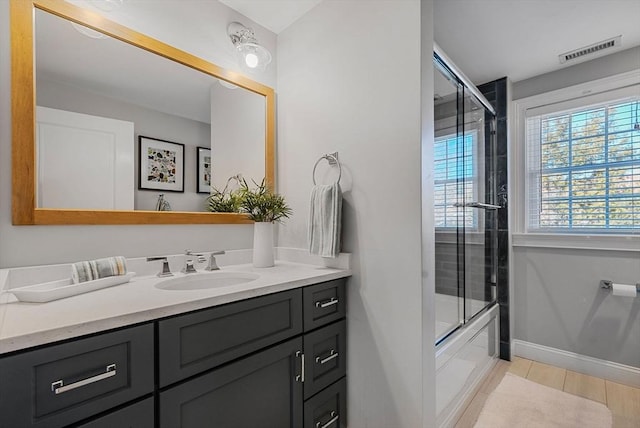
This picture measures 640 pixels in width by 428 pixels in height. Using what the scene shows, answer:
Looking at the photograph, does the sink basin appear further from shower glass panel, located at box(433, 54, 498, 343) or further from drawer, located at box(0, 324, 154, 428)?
shower glass panel, located at box(433, 54, 498, 343)

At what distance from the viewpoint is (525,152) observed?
2.52 m

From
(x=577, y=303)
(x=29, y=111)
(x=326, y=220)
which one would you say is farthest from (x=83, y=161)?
(x=577, y=303)

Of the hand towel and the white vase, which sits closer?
the hand towel

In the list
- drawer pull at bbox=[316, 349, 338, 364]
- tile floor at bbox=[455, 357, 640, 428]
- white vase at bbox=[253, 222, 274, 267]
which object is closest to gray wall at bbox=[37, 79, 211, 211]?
white vase at bbox=[253, 222, 274, 267]

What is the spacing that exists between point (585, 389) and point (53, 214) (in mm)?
3256

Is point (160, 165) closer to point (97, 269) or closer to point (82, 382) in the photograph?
point (97, 269)

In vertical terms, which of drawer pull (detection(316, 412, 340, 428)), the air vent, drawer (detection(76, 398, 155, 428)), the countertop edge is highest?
the air vent

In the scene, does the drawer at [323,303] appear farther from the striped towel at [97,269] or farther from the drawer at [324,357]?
the striped towel at [97,269]

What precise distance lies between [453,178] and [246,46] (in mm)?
1652

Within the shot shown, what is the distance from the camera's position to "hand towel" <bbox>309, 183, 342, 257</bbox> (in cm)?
154

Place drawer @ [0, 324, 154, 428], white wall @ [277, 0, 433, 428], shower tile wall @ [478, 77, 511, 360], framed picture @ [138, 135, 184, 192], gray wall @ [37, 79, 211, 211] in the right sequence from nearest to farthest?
1. drawer @ [0, 324, 154, 428]
2. gray wall @ [37, 79, 211, 211]
3. white wall @ [277, 0, 433, 428]
4. framed picture @ [138, 135, 184, 192]
5. shower tile wall @ [478, 77, 511, 360]

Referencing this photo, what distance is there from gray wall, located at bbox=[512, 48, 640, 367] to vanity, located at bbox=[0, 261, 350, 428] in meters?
1.94

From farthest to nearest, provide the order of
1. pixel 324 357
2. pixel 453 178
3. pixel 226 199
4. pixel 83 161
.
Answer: pixel 453 178
pixel 226 199
pixel 324 357
pixel 83 161

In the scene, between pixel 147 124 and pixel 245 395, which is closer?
pixel 245 395
